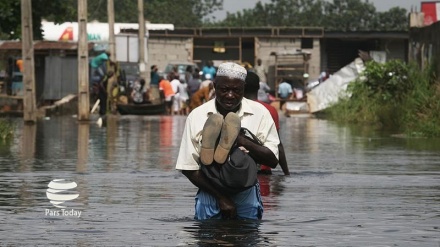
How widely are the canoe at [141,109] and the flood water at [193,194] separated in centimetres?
1797

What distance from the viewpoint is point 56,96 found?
53812mm

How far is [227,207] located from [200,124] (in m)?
0.65

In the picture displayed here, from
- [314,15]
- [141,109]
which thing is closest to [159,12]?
[314,15]

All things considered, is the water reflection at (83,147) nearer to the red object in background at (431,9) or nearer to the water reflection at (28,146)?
the water reflection at (28,146)

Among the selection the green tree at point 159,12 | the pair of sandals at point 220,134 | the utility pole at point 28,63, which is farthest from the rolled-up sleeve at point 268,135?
the green tree at point 159,12

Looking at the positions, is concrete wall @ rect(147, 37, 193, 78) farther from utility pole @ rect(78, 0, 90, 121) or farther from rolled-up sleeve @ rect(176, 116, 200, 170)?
rolled-up sleeve @ rect(176, 116, 200, 170)

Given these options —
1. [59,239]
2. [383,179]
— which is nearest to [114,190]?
[383,179]

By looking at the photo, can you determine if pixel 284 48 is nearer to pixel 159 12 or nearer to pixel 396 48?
pixel 396 48

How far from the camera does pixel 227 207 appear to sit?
971 cm

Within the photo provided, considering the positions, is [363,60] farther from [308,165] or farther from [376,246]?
[376,246]

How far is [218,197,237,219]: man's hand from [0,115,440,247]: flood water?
31cm

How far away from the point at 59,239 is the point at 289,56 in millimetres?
55352

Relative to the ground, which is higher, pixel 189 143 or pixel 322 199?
pixel 189 143

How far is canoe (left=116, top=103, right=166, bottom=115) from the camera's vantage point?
148 ft
